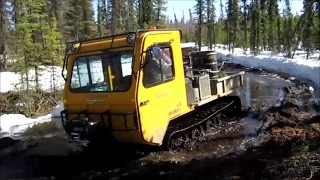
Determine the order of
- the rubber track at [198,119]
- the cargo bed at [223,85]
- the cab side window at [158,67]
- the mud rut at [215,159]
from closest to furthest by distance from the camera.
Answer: the mud rut at [215,159] < the cab side window at [158,67] < the rubber track at [198,119] < the cargo bed at [223,85]

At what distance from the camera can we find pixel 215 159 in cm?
717

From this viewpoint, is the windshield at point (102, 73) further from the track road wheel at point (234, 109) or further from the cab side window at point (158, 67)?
the track road wheel at point (234, 109)

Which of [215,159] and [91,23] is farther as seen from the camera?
[91,23]

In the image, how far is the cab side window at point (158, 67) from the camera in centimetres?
715

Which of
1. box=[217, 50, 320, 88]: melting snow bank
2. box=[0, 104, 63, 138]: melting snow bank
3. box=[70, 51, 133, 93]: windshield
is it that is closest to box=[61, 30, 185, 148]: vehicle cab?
box=[70, 51, 133, 93]: windshield

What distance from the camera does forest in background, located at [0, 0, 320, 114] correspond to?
1922cm

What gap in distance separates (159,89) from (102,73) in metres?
1.37

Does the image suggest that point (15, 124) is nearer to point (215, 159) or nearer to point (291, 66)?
point (215, 159)

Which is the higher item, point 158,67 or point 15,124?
point 158,67

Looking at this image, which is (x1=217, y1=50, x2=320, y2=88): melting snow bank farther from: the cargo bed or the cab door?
the cab door

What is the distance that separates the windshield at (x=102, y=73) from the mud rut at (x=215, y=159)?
1.72 meters

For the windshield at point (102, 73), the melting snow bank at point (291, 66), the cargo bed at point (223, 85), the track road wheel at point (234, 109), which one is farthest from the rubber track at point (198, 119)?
the melting snow bank at point (291, 66)

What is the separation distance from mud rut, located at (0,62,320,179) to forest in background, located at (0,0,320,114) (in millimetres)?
2359

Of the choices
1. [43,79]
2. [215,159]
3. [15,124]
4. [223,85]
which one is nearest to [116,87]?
[215,159]
